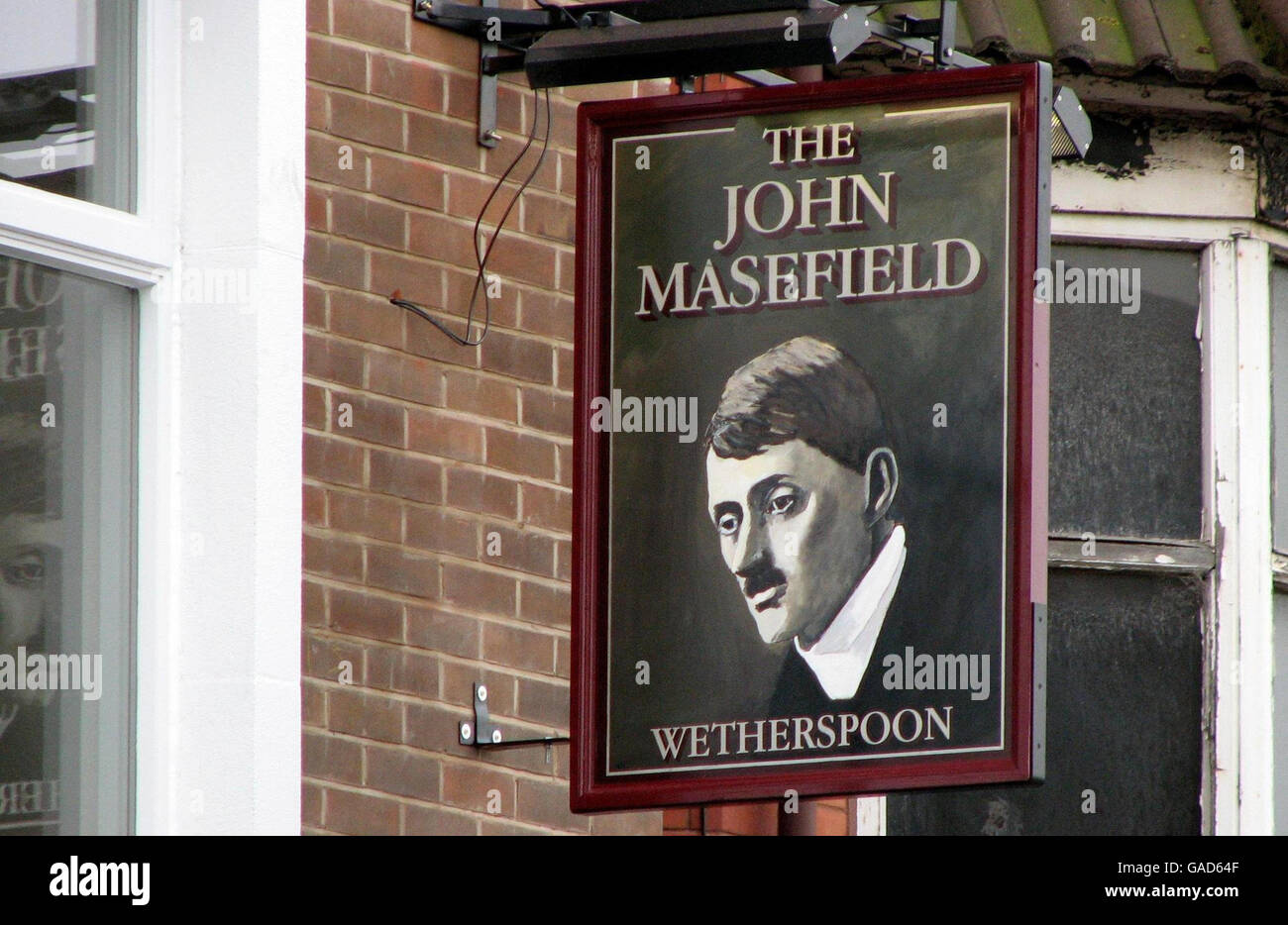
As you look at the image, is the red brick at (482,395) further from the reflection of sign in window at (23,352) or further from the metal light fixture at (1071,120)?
the metal light fixture at (1071,120)

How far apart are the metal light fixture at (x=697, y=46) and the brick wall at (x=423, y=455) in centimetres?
39

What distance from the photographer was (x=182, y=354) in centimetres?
506

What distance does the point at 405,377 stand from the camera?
5.56 meters

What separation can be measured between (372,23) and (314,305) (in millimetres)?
717

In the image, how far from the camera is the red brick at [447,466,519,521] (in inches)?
222

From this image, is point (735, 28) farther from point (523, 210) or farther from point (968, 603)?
point (968, 603)

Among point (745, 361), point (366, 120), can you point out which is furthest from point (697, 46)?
point (366, 120)

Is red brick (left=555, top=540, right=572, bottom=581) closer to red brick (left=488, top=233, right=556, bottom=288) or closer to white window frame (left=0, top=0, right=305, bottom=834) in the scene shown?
red brick (left=488, top=233, right=556, bottom=288)

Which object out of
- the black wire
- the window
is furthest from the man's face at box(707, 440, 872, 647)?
the window

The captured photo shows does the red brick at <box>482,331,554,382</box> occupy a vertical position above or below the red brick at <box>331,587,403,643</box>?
above

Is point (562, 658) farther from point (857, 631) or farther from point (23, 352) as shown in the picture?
point (23, 352)

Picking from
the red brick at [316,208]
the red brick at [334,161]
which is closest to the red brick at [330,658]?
the red brick at [316,208]

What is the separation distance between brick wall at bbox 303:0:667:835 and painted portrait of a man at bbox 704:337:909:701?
0.73m

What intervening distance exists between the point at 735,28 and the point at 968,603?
1.33 metres
